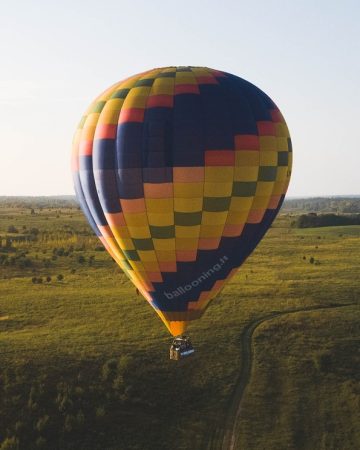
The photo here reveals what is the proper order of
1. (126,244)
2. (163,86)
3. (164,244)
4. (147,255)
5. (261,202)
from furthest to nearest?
(261,202), (126,244), (147,255), (164,244), (163,86)

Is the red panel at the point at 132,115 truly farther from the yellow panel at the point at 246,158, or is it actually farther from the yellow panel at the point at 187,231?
the yellow panel at the point at 187,231

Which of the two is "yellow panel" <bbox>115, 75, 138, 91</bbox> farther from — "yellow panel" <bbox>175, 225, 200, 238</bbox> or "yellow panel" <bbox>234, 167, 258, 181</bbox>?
"yellow panel" <bbox>175, 225, 200, 238</bbox>

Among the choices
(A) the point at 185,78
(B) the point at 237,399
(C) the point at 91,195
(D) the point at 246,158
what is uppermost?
A: (A) the point at 185,78

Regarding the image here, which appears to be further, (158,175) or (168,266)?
(168,266)

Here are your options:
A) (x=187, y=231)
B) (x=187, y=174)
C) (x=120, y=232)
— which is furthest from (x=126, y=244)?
(x=187, y=174)

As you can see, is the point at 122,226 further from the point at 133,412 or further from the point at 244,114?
the point at 133,412

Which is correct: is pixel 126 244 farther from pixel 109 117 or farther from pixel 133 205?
pixel 109 117

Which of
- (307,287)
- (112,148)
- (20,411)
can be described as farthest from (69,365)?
(307,287)

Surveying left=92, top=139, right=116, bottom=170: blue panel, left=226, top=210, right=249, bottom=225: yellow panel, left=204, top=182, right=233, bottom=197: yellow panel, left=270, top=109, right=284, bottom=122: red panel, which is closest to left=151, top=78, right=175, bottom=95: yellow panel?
left=92, top=139, right=116, bottom=170: blue panel
